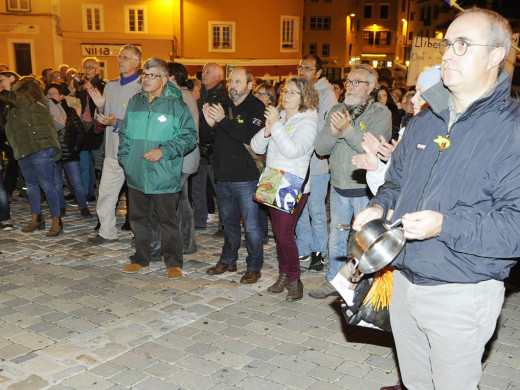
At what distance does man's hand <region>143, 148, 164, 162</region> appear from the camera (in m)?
5.93

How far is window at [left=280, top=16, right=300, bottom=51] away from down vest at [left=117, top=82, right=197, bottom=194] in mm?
31791

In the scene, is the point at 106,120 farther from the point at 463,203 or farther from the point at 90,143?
the point at 463,203

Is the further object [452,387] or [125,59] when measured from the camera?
[125,59]

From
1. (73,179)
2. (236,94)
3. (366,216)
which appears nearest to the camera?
(366,216)

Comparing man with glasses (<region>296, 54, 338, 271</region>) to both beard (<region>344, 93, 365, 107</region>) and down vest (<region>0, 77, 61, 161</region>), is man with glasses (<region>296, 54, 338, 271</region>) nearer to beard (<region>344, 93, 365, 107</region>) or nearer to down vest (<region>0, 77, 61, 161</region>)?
beard (<region>344, 93, 365, 107</region>)

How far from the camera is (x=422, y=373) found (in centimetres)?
299

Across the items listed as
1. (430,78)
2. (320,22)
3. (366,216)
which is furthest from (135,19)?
(366,216)

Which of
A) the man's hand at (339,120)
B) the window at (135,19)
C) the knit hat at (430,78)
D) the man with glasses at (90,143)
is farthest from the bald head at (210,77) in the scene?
the window at (135,19)

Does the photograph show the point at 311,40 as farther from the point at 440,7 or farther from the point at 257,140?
the point at 257,140

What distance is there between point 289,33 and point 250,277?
3307 cm

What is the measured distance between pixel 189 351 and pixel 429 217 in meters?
2.83

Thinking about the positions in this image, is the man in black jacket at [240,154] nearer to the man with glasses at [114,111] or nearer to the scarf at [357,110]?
the scarf at [357,110]

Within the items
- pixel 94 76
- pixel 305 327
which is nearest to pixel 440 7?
pixel 94 76

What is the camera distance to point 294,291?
5.72 meters
